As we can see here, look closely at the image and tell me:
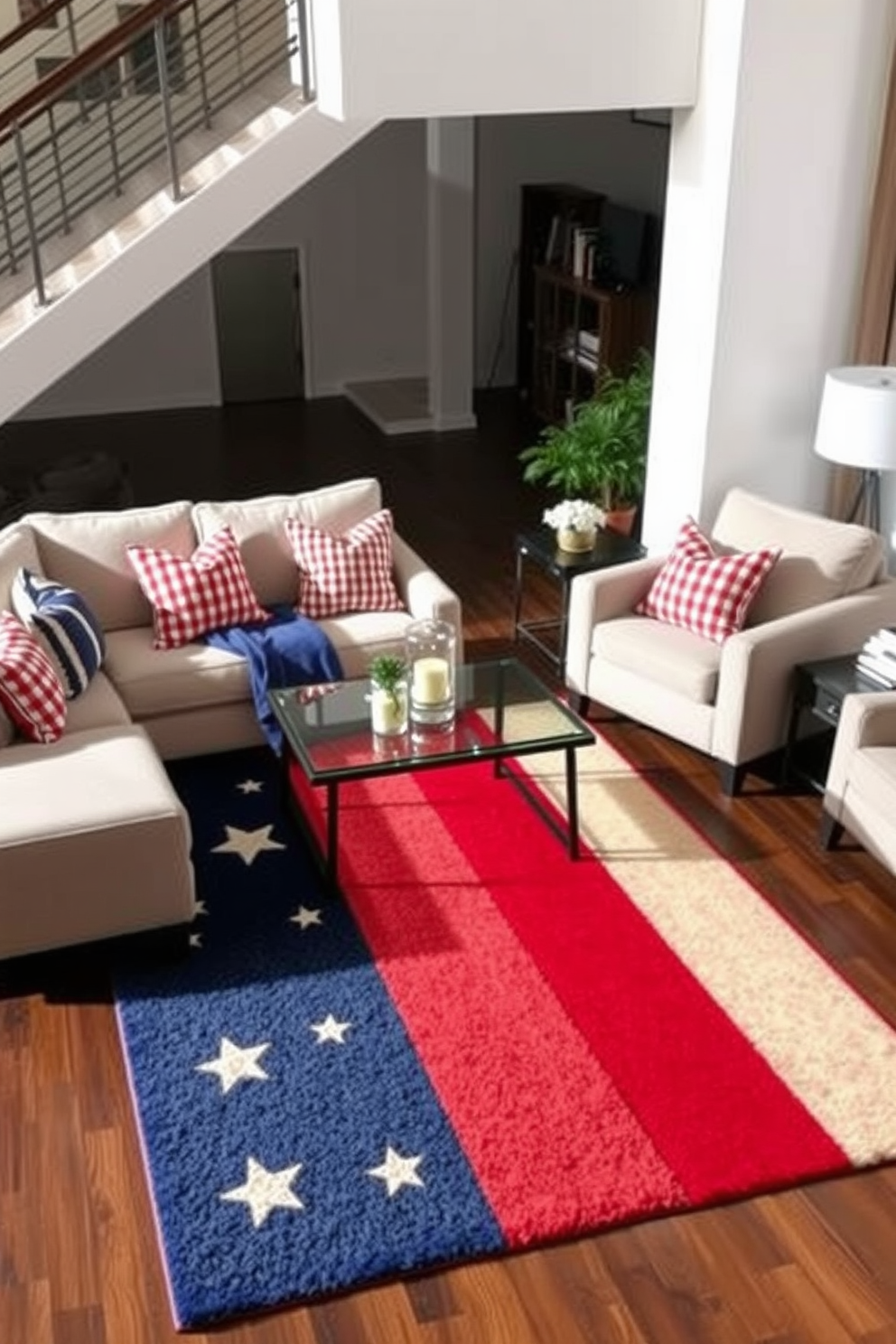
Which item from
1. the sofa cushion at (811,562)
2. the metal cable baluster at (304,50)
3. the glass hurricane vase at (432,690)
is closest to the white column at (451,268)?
the metal cable baluster at (304,50)

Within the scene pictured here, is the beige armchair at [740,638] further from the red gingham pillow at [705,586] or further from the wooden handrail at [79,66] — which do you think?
the wooden handrail at [79,66]

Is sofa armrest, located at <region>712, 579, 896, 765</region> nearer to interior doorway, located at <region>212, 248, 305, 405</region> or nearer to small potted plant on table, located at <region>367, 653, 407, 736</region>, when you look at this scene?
small potted plant on table, located at <region>367, 653, 407, 736</region>

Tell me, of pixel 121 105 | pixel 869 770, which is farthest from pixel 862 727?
pixel 121 105

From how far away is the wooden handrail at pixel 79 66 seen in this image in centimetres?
450

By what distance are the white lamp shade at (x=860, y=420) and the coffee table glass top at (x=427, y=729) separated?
5.09ft

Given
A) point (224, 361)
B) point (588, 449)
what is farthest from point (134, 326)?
point (588, 449)

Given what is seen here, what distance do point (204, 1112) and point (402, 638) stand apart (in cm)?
221

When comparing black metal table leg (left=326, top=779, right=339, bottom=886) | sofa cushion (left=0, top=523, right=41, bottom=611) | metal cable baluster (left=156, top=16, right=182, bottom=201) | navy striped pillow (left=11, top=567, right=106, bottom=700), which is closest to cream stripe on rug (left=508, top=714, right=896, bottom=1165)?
black metal table leg (left=326, top=779, right=339, bottom=886)

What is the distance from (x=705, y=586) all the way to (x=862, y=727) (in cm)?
97

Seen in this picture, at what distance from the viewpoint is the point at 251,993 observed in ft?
12.3

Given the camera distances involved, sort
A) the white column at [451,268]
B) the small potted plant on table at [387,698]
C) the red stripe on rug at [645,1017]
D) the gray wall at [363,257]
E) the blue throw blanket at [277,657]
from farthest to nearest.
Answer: the gray wall at [363,257] → the white column at [451,268] → the blue throw blanket at [277,657] → the small potted plant on table at [387,698] → the red stripe on rug at [645,1017]

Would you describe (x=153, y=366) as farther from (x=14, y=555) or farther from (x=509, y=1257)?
(x=509, y=1257)

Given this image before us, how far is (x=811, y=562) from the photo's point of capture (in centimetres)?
492

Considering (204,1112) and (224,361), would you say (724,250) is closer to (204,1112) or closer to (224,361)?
(204,1112)
